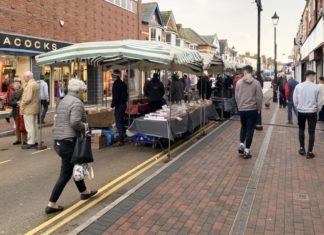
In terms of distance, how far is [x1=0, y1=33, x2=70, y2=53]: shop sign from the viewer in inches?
646

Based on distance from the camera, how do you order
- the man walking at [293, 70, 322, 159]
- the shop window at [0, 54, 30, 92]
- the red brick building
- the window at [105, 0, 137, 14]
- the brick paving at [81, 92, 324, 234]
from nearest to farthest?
the brick paving at [81, 92, 324, 234] → the man walking at [293, 70, 322, 159] → the red brick building → the shop window at [0, 54, 30, 92] → the window at [105, 0, 137, 14]

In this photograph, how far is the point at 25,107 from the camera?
9.88 m

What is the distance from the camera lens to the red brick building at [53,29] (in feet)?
55.6

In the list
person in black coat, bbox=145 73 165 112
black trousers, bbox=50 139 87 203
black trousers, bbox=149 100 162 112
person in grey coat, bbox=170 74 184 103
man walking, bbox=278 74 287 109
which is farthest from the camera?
man walking, bbox=278 74 287 109

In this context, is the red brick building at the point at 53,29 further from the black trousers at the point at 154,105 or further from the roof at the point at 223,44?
the roof at the point at 223,44

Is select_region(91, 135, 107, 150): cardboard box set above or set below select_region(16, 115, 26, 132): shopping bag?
below

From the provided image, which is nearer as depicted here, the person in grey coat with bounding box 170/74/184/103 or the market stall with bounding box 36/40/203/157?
the market stall with bounding box 36/40/203/157

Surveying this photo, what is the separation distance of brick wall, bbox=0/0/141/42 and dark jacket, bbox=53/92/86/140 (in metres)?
12.7

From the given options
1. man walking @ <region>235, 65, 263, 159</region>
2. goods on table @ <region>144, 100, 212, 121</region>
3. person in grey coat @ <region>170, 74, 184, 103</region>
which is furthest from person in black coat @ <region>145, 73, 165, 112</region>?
man walking @ <region>235, 65, 263, 159</region>

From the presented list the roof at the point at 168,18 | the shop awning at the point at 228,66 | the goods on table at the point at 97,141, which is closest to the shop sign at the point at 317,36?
the shop awning at the point at 228,66

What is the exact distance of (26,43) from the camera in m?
17.8

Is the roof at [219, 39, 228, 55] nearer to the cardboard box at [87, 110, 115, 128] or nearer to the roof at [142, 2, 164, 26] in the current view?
the roof at [142, 2, 164, 26]

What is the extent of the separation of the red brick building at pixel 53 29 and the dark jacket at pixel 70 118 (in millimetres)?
7535

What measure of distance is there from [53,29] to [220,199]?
650 inches
